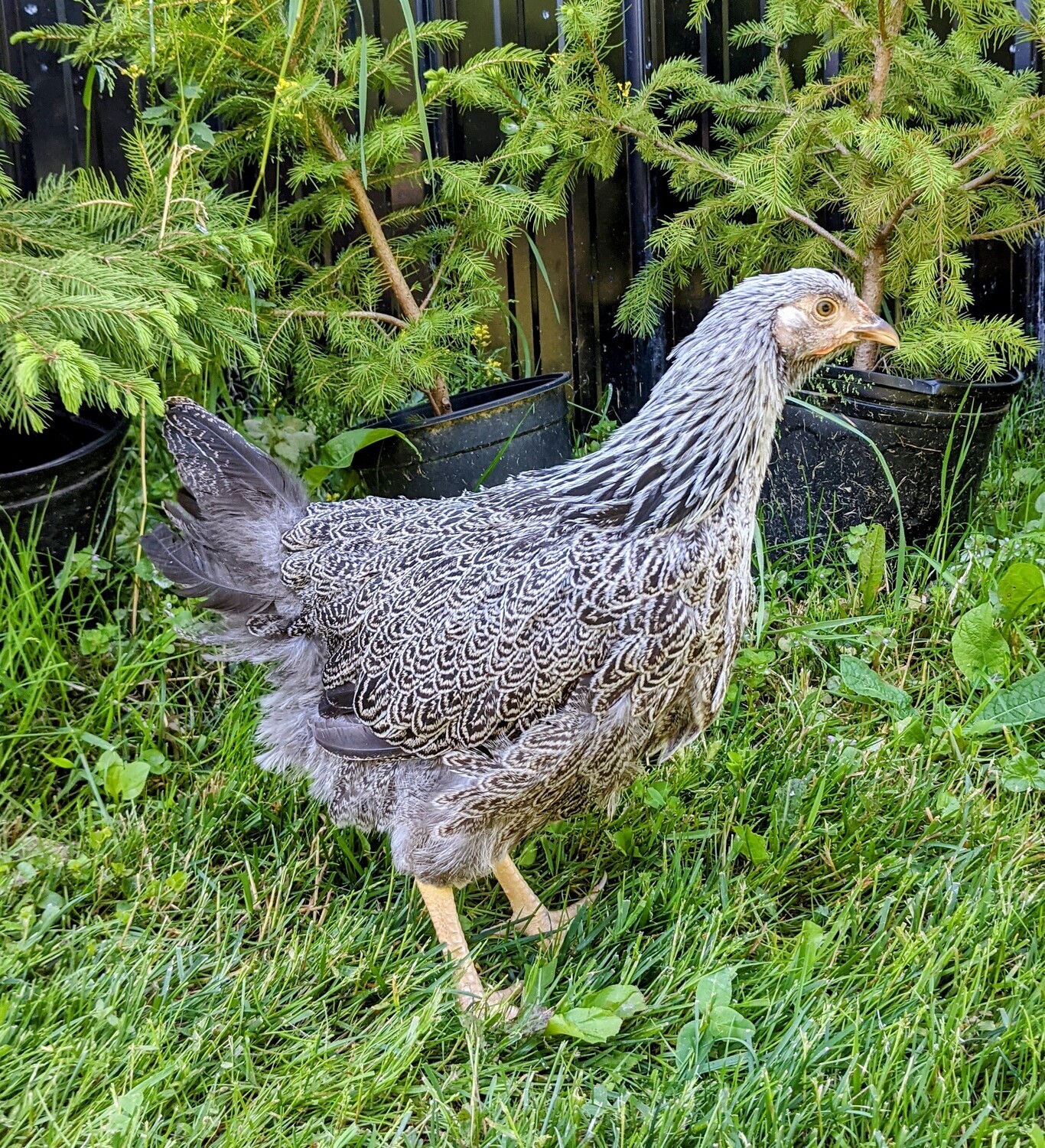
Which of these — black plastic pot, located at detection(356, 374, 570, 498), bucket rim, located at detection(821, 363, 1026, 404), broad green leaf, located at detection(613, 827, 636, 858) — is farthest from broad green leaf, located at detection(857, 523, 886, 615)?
broad green leaf, located at detection(613, 827, 636, 858)

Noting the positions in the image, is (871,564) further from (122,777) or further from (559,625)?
(122,777)

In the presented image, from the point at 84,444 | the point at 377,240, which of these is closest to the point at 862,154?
the point at 377,240

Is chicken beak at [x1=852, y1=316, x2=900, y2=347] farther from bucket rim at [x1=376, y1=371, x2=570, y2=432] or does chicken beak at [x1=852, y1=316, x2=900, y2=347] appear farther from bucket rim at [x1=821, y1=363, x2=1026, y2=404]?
bucket rim at [x1=376, y1=371, x2=570, y2=432]

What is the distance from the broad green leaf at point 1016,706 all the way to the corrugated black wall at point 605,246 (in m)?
2.11

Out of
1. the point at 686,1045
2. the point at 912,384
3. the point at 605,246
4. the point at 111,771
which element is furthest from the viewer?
the point at 605,246

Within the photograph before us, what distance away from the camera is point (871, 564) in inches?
130

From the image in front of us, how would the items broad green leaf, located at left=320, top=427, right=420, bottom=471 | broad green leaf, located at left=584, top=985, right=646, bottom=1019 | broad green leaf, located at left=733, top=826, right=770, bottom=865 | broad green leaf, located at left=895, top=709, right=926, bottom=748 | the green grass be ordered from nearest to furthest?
the green grass, broad green leaf, located at left=584, top=985, right=646, bottom=1019, broad green leaf, located at left=733, top=826, right=770, bottom=865, broad green leaf, located at left=895, top=709, right=926, bottom=748, broad green leaf, located at left=320, top=427, right=420, bottom=471

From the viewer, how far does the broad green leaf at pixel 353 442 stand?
3.25 metres

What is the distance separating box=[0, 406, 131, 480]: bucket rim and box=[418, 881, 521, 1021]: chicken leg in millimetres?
1481

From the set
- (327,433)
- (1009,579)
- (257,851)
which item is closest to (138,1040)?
(257,851)

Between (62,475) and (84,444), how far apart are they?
32 centimetres

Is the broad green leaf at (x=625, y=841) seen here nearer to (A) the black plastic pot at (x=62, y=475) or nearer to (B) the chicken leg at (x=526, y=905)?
(B) the chicken leg at (x=526, y=905)

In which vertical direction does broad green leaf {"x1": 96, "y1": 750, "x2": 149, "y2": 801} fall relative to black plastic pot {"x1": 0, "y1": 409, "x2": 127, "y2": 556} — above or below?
below

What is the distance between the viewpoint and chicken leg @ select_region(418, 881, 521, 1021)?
2248 millimetres
